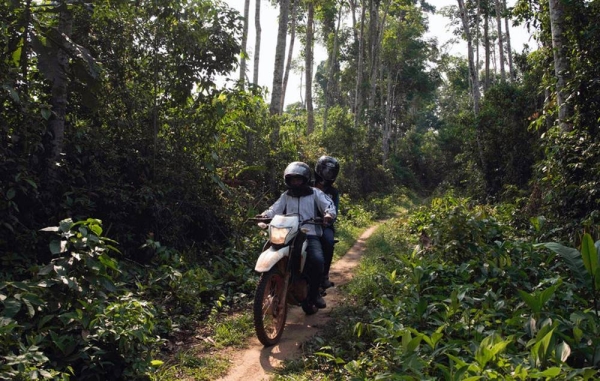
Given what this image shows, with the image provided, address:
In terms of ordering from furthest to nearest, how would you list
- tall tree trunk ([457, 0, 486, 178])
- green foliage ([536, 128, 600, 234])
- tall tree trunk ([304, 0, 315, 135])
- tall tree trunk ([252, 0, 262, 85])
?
tall tree trunk ([304, 0, 315, 135])
tall tree trunk ([252, 0, 262, 85])
tall tree trunk ([457, 0, 486, 178])
green foliage ([536, 128, 600, 234])

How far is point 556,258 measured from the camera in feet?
17.8

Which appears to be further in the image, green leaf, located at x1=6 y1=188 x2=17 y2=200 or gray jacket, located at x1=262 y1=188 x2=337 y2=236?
gray jacket, located at x1=262 y1=188 x2=337 y2=236

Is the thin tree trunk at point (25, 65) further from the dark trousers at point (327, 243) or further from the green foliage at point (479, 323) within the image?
the green foliage at point (479, 323)

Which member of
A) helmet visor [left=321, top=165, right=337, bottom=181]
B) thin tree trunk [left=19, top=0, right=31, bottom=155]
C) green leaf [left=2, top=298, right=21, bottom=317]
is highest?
thin tree trunk [left=19, top=0, right=31, bottom=155]

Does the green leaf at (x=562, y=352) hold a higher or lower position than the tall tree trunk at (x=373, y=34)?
lower

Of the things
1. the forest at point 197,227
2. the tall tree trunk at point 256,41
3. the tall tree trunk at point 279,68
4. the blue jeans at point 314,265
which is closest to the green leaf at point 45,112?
the forest at point 197,227

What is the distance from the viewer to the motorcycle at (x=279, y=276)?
4.69 meters

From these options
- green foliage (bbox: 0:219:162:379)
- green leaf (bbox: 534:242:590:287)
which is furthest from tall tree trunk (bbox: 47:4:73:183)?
green leaf (bbox: 534:242:590:287)

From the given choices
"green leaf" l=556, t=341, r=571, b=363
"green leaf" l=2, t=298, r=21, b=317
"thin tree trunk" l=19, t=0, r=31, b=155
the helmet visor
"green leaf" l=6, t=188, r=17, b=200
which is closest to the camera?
"green leaf" l=556, t=341, r=571, b=363

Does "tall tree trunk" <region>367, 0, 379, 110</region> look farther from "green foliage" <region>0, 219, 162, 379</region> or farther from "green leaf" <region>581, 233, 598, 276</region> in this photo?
"green foliage" <region>0, 219, 162, 379</region>

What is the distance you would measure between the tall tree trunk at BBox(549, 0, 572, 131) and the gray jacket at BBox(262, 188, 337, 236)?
4866 mm

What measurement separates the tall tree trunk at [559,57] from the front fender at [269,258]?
5774mm

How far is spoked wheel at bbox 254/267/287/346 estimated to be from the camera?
15.3 feet

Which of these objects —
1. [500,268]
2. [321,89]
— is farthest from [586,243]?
[321,89]
